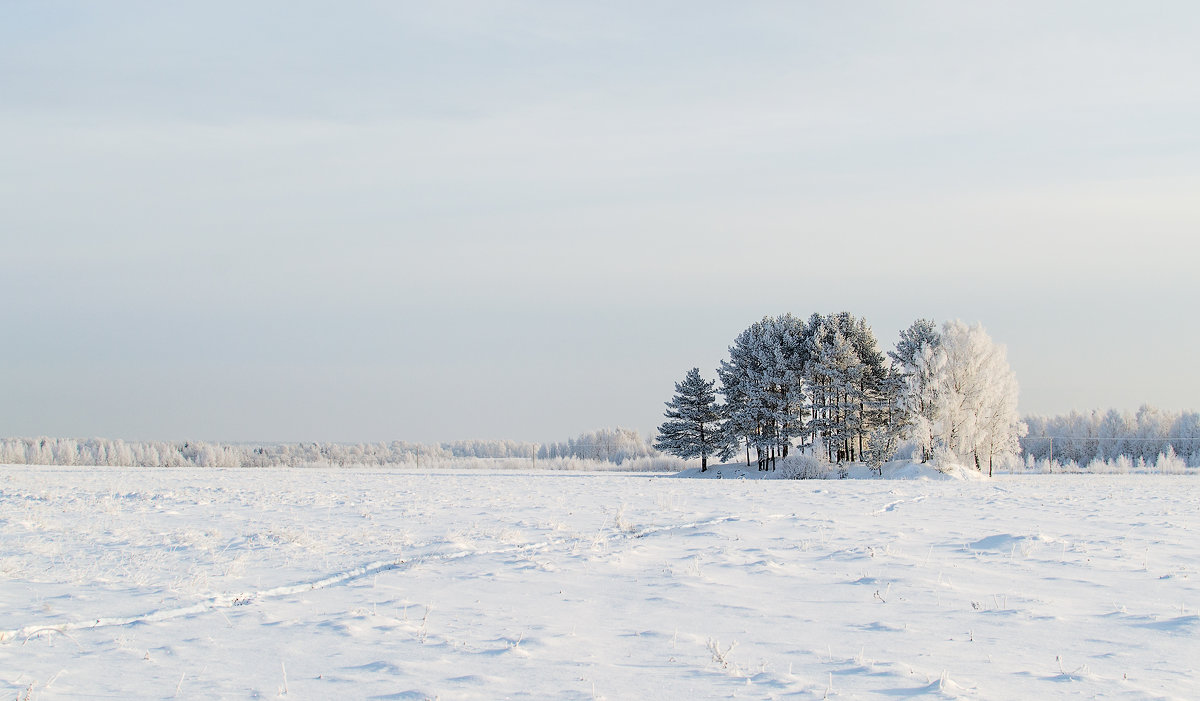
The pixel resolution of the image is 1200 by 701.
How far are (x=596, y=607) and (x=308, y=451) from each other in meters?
125

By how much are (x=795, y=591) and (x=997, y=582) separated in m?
2.40

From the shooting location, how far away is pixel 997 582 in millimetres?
9250

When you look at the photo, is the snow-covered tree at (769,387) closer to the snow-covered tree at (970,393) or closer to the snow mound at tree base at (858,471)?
the snow mound at tree base at (858,471)

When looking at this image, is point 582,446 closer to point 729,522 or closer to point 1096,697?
point 729,522

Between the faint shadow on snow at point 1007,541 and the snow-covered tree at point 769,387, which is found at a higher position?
the snow-covered tree at point 769,387

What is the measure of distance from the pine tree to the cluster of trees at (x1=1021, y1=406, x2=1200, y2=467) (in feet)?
121

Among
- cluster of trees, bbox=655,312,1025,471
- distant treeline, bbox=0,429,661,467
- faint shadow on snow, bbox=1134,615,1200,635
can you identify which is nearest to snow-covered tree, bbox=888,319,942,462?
cluster of trees, bbox=655,312,1025,471

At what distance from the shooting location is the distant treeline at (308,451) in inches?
3391

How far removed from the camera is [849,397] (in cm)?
5581

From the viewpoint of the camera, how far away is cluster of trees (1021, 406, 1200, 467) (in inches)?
3312

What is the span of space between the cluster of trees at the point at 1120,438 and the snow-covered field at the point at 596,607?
78.9m

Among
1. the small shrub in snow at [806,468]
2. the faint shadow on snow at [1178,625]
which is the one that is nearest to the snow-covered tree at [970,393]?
the small shrub in snow at [806,468]

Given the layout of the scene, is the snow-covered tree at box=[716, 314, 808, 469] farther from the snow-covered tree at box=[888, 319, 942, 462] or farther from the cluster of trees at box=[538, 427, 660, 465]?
the cluster of trees at box=[538, 427, 660, 465]

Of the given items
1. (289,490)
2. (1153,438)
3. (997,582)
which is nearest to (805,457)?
(289,490)
